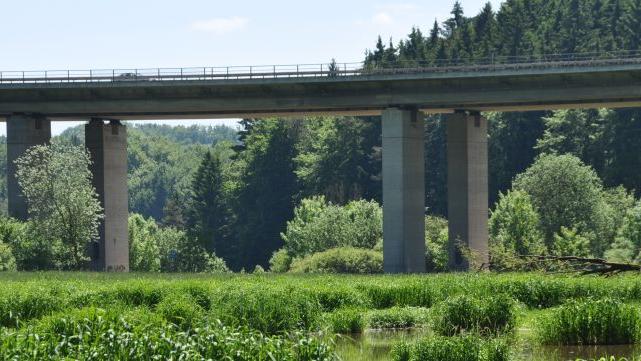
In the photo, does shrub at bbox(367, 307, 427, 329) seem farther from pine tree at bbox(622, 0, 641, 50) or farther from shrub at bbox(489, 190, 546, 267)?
pine tree at bbox(622, 0, 641, 50)

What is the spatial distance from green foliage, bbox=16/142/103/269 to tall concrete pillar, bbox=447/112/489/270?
73.3ft

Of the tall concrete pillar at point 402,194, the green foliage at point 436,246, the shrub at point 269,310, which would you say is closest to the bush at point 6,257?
the tall concrete pillar at point 402,194

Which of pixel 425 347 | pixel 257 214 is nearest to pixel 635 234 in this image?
pixel 425 347

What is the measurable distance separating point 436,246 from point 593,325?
72598 millimetres

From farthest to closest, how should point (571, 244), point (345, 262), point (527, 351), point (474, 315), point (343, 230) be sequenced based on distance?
point (343, 230)
point (571, 244)
point (345, 262)
point (474, 315)
point (527, 351)

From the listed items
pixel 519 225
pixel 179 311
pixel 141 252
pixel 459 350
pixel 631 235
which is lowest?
pixel 141 252

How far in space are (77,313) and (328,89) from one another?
53600mm

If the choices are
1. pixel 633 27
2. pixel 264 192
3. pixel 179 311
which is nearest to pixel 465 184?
pixel 179 311

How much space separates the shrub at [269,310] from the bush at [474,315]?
3.31 metres

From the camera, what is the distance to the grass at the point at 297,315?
2283cm

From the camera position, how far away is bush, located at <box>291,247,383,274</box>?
9056cm

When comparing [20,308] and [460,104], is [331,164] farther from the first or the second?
[20,308]

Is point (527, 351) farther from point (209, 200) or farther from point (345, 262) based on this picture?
point (209, 200)

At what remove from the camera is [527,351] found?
96.1 feet
